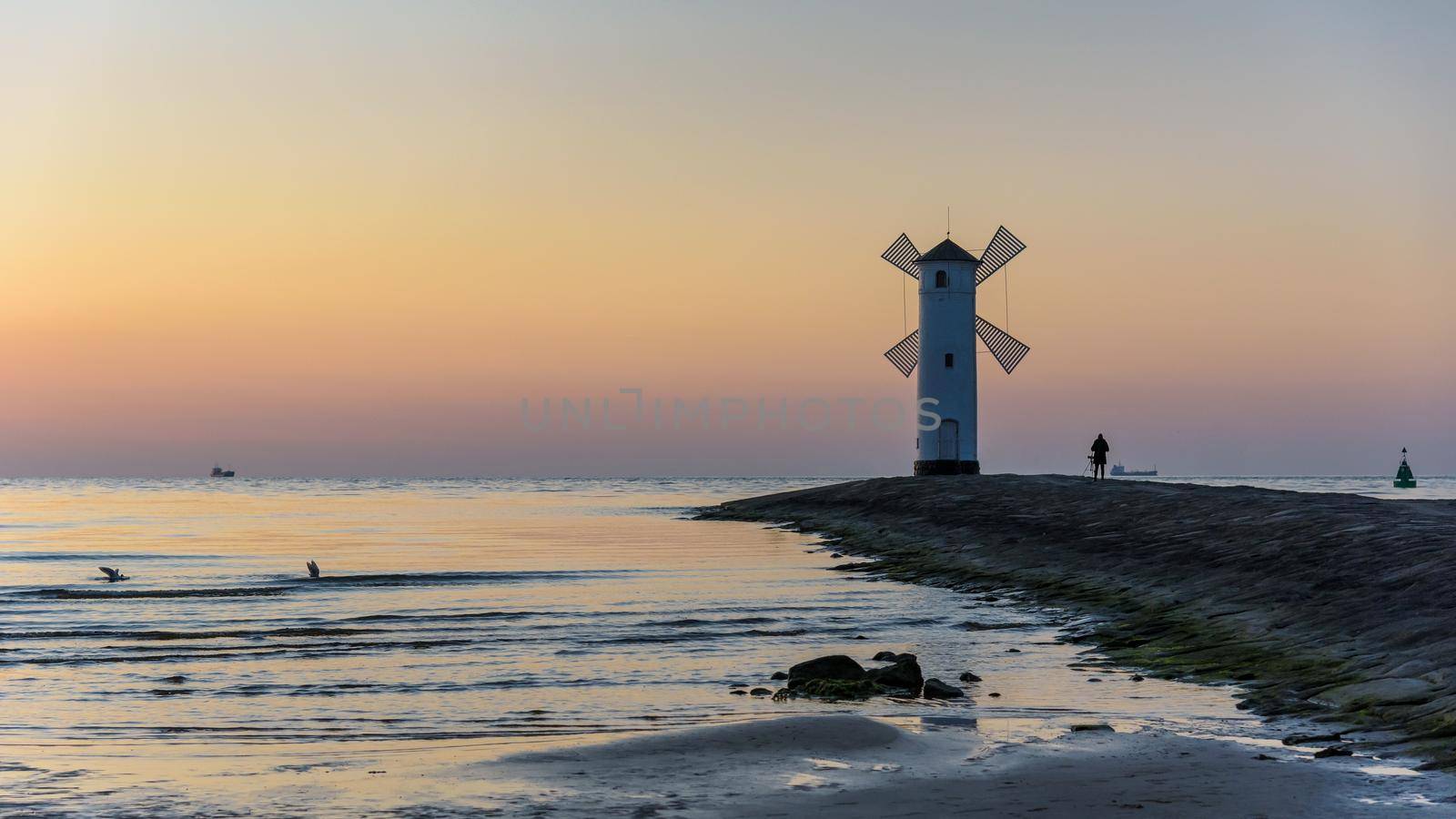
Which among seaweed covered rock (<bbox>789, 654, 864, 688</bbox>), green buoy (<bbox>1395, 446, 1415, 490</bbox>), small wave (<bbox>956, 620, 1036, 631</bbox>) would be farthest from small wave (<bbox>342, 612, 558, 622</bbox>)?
green buoy (<bbox>1395, 446, 1415, 490</bbox>)

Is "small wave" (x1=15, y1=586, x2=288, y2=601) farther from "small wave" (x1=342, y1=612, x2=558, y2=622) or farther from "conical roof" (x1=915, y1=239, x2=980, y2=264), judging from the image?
"conical roof" (x1=915, y1=239, x2=980, y2=264)

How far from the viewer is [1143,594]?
2106 centimetres

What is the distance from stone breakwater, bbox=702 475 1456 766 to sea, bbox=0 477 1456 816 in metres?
0.87

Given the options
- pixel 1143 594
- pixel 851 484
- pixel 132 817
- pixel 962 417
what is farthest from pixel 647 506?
pixel 132 817

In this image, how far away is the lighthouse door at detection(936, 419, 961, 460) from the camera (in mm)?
59094

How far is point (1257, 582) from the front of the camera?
61.9 feet

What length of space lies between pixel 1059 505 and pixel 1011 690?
903 inches

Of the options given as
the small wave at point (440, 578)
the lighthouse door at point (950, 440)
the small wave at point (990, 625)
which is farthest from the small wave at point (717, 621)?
the lighthouse door at point (950, 440)

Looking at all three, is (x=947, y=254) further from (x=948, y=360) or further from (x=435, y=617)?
(x=435, y=617)

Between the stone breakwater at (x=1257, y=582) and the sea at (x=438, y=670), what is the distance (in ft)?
2.87

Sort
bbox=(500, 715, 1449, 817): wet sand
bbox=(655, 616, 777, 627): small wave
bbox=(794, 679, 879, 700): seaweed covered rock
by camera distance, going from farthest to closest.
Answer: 1. bbox=(655, 616, 777, 627): small wave
2. bbox=(794, 679, 879, 700): seaweed covered rock
3. bbox=(500, 715, 1449, 817): wet sand

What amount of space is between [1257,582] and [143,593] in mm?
21396

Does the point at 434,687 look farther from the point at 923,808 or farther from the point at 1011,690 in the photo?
the point at 923,808

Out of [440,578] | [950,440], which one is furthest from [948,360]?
[440,578]
